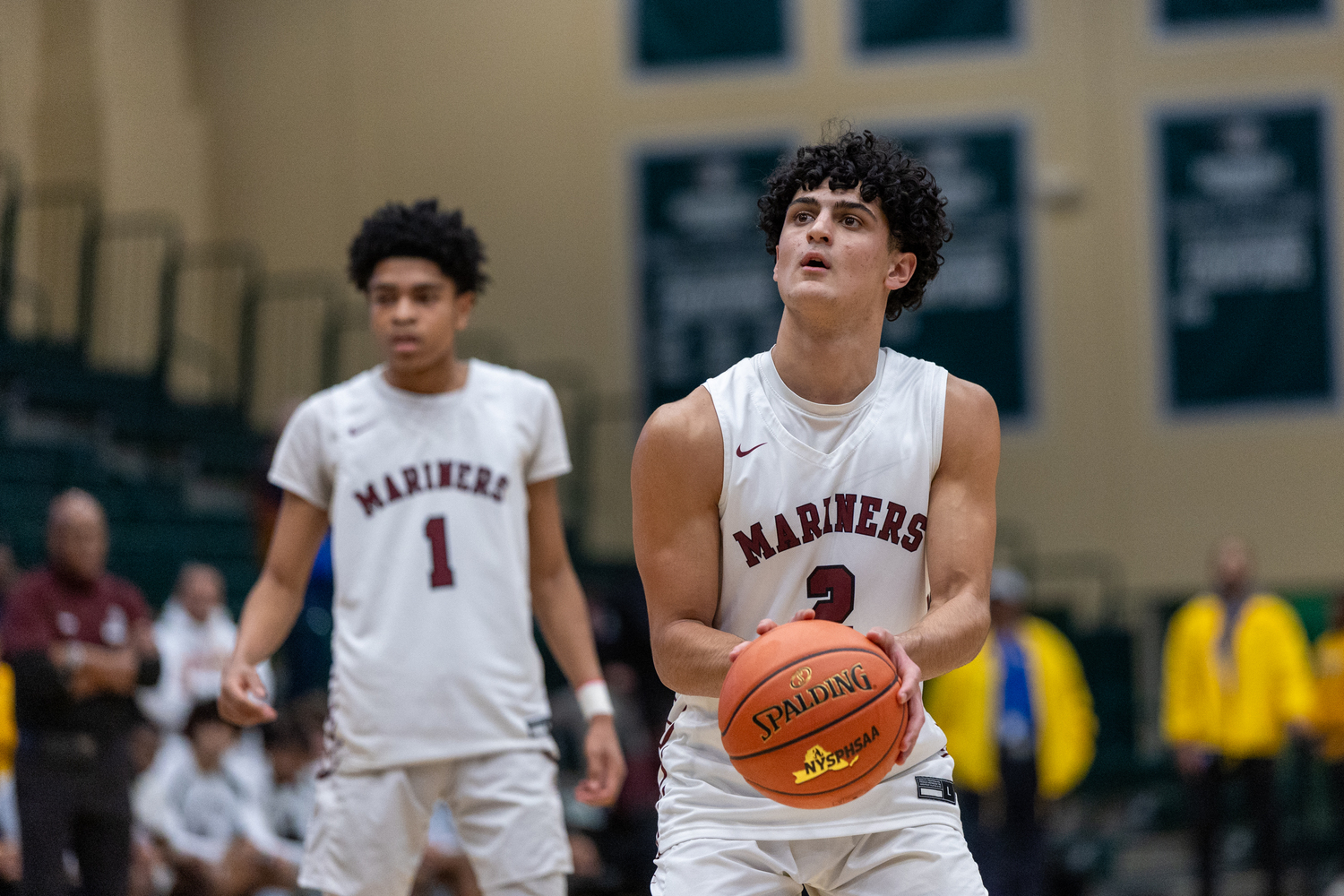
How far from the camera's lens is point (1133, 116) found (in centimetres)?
1459

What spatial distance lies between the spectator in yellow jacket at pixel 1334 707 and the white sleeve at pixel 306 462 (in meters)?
7.72

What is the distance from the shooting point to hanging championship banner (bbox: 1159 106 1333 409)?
14.2 m

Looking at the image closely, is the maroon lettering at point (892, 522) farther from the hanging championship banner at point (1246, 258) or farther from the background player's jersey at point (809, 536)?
the hanging championship banner at point (1246, 258)

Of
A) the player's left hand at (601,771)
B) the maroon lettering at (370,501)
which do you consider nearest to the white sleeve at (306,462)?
the maroon lettering at (370,501)

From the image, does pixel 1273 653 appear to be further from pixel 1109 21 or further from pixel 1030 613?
pixel 1109 21

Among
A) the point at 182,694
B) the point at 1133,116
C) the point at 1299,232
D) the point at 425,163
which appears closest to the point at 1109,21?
the point at 1133,116

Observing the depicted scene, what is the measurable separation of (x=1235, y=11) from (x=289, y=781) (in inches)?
412

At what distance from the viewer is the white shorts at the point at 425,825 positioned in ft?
14.4

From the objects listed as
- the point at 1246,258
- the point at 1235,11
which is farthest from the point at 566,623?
the point at 1235,11

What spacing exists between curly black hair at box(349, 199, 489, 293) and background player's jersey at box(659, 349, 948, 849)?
1.53 metres

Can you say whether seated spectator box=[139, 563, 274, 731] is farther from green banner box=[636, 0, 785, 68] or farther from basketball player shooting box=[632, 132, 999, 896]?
green banner box=[636, 0, 785, 68]

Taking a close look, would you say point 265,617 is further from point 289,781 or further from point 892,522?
point 289,781

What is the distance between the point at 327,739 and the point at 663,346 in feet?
34.4

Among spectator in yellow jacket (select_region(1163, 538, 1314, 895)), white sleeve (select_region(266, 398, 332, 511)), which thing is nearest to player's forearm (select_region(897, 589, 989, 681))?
white sleeve (select_region(266, 398, 332, 511))
